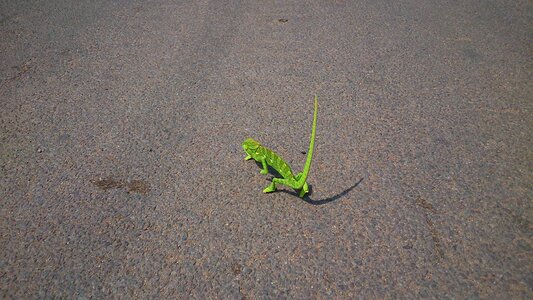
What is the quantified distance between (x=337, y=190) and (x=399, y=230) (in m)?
0.53

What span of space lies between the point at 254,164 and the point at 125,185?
3.34 feet

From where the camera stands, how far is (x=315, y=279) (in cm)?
226

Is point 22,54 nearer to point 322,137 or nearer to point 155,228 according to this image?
point 155,228

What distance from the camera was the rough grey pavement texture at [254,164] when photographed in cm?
231

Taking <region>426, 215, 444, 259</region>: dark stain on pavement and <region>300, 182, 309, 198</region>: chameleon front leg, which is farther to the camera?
<region>300, 182, 309, 198</region>: chameleon front leg

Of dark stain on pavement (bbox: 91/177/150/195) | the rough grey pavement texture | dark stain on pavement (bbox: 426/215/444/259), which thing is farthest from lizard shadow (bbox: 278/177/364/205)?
dark stain on pavement (bbox: 91/177/150/195)

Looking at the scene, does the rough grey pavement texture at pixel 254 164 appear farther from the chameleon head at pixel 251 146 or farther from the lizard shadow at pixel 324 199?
the chameleon head at pixel 251 146

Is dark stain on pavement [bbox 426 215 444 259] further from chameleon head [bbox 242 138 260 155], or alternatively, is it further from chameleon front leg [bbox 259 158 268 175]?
chameleon head [bbox 242 138 260 155]

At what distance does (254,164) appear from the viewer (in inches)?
122

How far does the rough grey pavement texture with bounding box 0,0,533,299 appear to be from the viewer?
7.59ft

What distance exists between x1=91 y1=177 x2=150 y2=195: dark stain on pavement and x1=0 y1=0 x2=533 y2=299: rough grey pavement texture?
0.01 meters

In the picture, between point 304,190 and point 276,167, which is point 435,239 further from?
point 276,167

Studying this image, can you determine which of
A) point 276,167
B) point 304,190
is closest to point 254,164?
point 276,167

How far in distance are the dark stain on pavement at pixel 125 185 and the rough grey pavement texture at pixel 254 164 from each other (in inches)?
0.4
